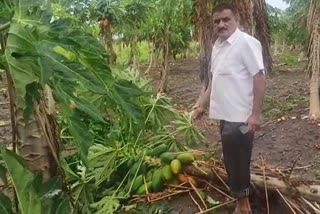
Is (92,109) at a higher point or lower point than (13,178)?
higher

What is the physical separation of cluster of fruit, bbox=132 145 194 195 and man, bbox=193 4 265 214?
0.54m

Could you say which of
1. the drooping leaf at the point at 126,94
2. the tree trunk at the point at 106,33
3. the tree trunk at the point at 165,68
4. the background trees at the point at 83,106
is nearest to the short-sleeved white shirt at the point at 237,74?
the background trees at the point at 83,106

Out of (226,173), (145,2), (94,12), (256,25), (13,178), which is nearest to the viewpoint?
(13,178)

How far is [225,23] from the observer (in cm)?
308

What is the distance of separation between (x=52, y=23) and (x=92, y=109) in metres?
0.32

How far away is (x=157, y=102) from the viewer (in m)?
4.32

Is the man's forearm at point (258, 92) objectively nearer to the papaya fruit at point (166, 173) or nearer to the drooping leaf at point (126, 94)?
the papaya fruit at point (166, 173)

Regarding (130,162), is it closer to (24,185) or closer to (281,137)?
(24,185)

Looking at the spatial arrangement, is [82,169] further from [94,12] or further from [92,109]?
[94,12]

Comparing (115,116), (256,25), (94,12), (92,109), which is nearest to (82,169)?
(115,116)

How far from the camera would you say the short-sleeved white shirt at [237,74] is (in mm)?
2980

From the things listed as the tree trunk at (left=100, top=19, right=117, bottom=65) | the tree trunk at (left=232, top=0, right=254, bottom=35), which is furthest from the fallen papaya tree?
the tree trunk at (left=100, top=19, right=117, bottom=65)

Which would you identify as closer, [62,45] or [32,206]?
[62,45]

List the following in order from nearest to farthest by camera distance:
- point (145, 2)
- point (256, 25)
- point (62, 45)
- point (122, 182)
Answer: point (62, 45) < point (122, 182) < point (256, 25) < point (145, 2)
